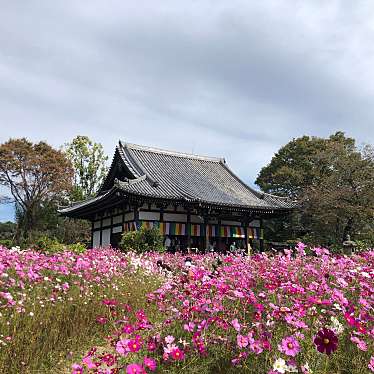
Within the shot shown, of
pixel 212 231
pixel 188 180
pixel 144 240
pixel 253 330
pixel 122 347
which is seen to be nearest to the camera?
pixel 122 347

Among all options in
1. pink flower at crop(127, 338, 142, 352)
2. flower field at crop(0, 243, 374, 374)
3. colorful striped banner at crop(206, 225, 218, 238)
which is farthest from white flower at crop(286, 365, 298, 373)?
colorful striped banner at crop(206, 225, 218, 238)

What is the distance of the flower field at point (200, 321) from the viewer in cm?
269

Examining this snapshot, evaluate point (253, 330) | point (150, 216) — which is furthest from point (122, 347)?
point (150, 216)

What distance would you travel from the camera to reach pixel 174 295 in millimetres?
3908

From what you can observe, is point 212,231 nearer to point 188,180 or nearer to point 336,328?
point 188,180

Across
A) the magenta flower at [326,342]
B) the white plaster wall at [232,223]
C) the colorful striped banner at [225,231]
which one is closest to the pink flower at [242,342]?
the magenta flower at [326,342]

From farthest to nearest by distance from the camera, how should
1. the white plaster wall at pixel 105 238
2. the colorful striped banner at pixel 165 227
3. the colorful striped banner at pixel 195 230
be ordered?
the white plaster wall at pixel 105 238 → the colorful striped banner at pixel 195 230 → the colorful striped banner at pixel 165 227

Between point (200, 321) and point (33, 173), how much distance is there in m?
27.6

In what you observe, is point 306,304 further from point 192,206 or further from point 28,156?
point 28,156

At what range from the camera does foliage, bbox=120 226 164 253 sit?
14.1m

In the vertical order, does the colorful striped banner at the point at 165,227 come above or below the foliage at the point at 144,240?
above

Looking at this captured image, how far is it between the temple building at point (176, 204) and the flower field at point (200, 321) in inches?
432

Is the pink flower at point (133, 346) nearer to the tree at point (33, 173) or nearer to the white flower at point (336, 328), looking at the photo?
the white flower at point (336, 328)

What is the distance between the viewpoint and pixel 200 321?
10.3 ft
